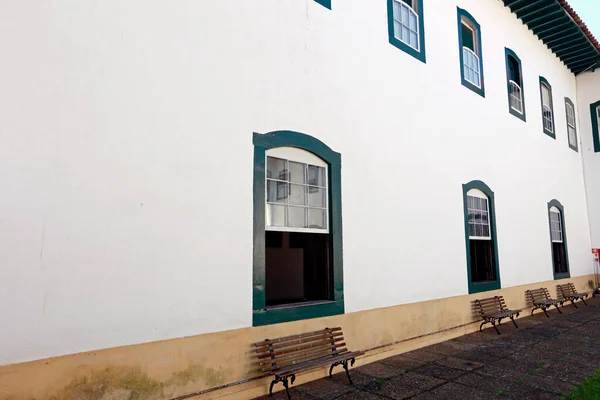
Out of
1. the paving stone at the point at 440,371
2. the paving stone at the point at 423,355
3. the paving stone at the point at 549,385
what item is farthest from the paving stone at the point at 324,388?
the paving stone at the point at 549,385

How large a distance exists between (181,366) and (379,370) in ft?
8.18

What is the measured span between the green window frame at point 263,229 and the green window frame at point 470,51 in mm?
4362

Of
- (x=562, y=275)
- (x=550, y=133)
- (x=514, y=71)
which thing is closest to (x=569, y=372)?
(x=562, y=275)

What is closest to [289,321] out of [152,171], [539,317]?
[152,171]

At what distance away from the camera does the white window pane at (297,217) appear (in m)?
4.84

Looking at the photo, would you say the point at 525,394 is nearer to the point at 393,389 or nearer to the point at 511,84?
the point at 393,389

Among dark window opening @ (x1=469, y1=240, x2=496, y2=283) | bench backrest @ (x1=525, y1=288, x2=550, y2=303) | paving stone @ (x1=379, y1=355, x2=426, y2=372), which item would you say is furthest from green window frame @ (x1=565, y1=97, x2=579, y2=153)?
paving stone @ (x1=379, y1=355, x2=426, y2=372)

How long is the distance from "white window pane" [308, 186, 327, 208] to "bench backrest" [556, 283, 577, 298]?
8385 mm

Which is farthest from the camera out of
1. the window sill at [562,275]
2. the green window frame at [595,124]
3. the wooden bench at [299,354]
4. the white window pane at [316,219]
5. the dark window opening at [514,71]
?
the green window frame at [595,124]

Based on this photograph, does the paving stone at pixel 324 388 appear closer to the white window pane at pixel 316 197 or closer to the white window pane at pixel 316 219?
the white window pane at pixel 316 219

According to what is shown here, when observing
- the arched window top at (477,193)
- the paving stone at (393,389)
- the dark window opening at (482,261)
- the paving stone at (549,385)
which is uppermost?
the arched window top at (477,193)

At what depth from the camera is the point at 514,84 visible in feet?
33.0

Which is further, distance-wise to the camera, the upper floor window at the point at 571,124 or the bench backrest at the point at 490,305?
the upper floor window at the point at 571,124

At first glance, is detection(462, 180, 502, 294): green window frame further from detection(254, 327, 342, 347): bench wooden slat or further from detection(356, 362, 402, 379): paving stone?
detection(254, 327, 342, 347): bench wooden slat
